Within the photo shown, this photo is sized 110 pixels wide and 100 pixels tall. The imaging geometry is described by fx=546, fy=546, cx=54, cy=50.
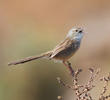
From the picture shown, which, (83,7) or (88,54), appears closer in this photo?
(88,54)

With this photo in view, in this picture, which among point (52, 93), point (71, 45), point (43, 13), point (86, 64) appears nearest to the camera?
point (71, 45)

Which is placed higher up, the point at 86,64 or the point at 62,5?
the point at 62,5

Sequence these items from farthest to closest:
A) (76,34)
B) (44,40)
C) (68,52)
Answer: (44,40) → (76,34) → (68,52)

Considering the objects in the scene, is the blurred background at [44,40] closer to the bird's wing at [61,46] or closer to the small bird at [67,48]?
the small bird at [67,48]

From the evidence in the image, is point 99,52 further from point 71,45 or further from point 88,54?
point 71,45

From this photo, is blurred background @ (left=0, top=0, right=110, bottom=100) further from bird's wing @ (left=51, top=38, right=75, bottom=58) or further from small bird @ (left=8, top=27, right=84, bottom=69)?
bird's wing @ (left=51, top=38, right=75, bottom=58)

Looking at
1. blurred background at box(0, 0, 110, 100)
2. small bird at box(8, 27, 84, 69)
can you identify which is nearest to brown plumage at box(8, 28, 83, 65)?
small bird at box(8, 27, 84, 69)

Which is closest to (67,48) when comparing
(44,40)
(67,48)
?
(67,48)

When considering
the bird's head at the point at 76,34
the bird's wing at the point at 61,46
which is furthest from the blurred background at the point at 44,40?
the bird's wing at the point at 61,46

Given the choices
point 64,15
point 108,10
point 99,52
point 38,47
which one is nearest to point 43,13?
point 64,15

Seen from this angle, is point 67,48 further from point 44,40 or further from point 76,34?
point 44,40
